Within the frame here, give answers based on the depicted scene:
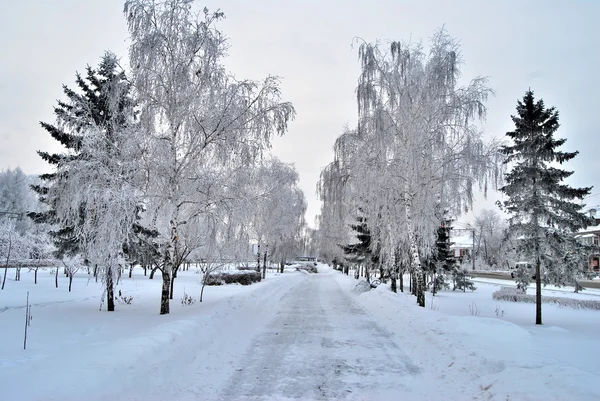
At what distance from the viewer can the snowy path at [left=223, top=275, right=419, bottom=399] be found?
204 inches

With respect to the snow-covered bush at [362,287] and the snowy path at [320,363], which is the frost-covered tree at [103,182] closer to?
the snowy path at [320,363]

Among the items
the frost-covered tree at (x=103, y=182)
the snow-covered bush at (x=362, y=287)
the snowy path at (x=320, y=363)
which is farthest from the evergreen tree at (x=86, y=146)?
the snow-covered bush at (x=362, y=287)

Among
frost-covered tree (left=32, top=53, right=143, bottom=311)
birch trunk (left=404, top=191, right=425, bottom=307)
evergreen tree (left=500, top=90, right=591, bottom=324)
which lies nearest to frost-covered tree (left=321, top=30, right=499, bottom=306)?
birch trunk (left=404, top=191, right=425, bottom=307)

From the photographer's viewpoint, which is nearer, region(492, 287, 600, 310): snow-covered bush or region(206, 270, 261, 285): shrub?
region(492, 287, 600, 310): snow-covered bush

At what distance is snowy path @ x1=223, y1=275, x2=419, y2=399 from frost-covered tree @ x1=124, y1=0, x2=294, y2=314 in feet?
14.6

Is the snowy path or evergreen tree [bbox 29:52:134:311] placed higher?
evergreen tree [bbox 29:52:134:311]

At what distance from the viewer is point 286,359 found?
6.73m

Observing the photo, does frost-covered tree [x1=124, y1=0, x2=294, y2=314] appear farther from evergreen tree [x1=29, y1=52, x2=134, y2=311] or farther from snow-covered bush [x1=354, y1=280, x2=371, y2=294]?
snow-covered bush [x1=354, y1=280, x2=371, y2=294]

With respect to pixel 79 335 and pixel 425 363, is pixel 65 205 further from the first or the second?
pixel 425 363

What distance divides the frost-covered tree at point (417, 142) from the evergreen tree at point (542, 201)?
2389mm

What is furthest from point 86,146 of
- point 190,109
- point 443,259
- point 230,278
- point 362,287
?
point 443,259

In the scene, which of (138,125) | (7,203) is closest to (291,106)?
(138,125)

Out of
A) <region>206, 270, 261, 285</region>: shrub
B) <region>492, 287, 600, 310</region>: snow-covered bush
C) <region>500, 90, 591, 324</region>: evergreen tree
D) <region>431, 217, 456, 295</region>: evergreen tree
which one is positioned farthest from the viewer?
<region>206, 270, 261, 285</region>: shrub

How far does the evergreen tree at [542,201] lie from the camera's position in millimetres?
14523
